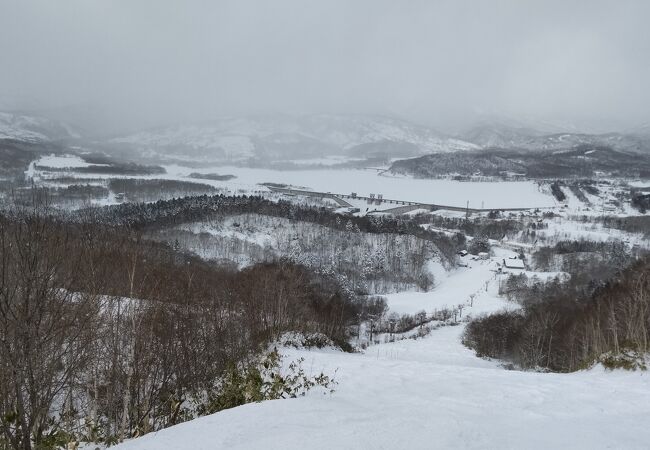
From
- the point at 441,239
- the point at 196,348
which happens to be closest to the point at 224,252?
the point at 441,239

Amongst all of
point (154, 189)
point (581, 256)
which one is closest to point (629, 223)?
point (581, 256)

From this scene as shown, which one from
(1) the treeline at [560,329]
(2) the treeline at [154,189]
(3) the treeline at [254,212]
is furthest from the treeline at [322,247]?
(2) the treeline at [154,189]

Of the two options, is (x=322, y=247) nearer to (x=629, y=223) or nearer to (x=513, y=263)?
(x=513, y=263)

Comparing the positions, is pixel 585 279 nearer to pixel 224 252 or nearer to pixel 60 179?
pixel 224 252

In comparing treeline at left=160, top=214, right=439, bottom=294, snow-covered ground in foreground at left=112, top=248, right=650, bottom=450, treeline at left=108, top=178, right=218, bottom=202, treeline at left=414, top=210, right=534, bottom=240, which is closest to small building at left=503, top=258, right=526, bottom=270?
treeline at left=160, top=214, right=439, bottom=294

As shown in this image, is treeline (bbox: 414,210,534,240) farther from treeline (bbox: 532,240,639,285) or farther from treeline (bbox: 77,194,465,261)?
treeline (bbox: 532,240,639,285)

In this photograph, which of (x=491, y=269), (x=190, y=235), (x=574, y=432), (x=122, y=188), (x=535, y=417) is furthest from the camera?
(x=122, y=188)
